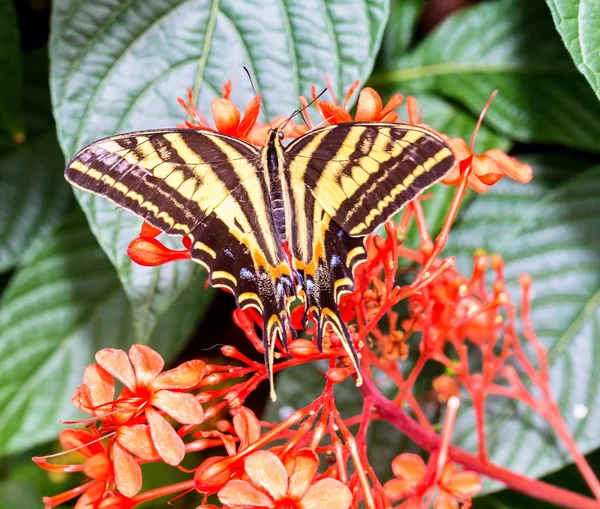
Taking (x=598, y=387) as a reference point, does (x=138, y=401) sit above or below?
above

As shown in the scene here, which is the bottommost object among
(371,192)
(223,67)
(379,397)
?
(379,397)

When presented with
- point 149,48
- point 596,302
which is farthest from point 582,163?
point 149,48

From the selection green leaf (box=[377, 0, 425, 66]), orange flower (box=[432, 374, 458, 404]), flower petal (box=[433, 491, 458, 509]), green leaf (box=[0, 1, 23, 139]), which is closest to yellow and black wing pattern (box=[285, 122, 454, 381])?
flower petal (box=[433, 491, 458, 509])

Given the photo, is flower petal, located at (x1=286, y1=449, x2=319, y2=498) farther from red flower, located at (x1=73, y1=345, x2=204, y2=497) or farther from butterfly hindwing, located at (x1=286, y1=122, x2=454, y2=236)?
butterfly hindwing, located at (x1=286, y1=122, x2=454, y2=236)

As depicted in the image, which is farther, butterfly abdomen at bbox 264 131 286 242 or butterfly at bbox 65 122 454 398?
butterfly abdomen at bbox 264 131 286 242

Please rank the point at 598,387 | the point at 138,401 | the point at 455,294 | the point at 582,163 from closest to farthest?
the point at 138,401
the point at 455,294
the point at 598,387
the point at 582,163

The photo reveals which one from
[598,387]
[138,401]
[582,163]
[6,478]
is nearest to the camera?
[138,401]

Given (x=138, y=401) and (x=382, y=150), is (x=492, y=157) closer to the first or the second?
(x=382, y=150)

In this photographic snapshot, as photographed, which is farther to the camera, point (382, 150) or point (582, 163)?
point (582, 163)
